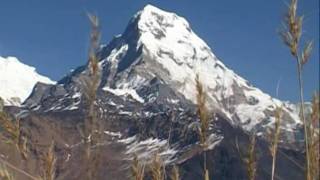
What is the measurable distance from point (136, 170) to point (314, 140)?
1228 millimetres

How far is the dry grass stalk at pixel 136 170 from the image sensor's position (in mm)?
4758

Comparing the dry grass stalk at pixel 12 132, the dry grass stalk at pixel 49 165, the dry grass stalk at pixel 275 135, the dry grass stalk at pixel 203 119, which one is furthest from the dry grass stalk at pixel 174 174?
the dry grass stalk at pixel 12 132

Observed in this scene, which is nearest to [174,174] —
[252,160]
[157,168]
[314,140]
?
[157,168]

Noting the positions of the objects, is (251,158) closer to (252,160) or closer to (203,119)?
(252,160)

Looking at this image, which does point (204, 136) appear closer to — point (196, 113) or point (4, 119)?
point (196, 113)

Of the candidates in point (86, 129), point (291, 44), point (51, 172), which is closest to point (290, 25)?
point (291, 44)

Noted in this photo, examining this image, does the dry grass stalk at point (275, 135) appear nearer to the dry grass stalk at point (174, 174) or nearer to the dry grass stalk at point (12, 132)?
the dry grass stalk at point (174, 174)

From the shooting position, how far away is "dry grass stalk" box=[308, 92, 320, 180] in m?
4.62

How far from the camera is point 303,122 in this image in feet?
15.9

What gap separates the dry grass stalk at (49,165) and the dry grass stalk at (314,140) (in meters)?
1.66

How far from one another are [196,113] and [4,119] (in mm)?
1330

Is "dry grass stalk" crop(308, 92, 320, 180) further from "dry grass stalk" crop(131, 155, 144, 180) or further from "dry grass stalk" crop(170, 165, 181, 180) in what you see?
"dry grass stalk" crop(131, 155, 144, 180)

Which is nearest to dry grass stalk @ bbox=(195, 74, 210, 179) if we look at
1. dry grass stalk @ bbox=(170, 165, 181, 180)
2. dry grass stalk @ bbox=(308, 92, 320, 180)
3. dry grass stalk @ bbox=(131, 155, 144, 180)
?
dry grass stalk @ bbox=(170, 165, 181, 180)

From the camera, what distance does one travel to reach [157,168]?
5070mm
